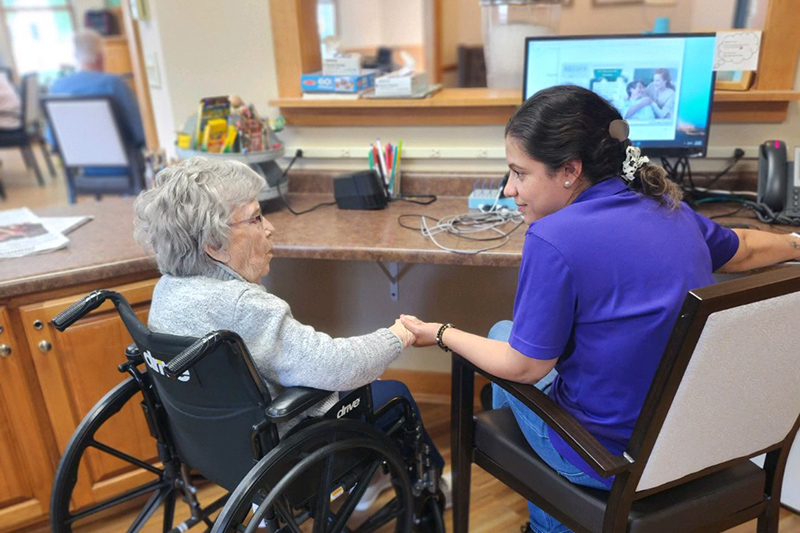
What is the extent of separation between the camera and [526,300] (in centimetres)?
108

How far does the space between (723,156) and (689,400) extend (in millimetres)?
1283

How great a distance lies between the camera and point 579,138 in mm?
1095

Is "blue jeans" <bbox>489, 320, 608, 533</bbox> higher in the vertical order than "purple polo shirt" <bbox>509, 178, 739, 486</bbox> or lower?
lower

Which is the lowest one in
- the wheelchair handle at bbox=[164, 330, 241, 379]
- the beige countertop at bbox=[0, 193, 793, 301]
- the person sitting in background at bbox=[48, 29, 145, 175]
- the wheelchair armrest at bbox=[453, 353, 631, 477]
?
the wheelchair armrest at bbox=[453, 353, 631, 477]

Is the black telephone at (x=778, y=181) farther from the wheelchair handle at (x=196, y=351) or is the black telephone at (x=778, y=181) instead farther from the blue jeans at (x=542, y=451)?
the wheelchair handle at (x=196, y=351)

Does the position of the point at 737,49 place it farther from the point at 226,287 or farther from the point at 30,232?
the point at 30,232

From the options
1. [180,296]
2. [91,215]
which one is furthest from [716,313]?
[91,215]

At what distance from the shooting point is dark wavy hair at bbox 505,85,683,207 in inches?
42.8

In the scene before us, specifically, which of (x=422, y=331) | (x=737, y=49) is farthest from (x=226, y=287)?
(x=737, y=49)

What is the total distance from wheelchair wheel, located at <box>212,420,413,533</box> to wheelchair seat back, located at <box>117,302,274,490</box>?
0.21 feet

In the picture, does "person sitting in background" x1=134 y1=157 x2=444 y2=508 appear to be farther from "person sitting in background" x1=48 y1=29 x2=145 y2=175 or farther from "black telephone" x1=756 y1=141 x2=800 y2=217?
"person sitting in background" x1=48 y1=29 x2=145 y2=175

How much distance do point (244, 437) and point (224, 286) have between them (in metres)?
0.30

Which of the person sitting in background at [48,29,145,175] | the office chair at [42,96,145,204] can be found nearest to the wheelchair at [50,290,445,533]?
the office chair at [42,96,145,204]

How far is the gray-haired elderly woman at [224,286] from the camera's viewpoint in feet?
3.79
